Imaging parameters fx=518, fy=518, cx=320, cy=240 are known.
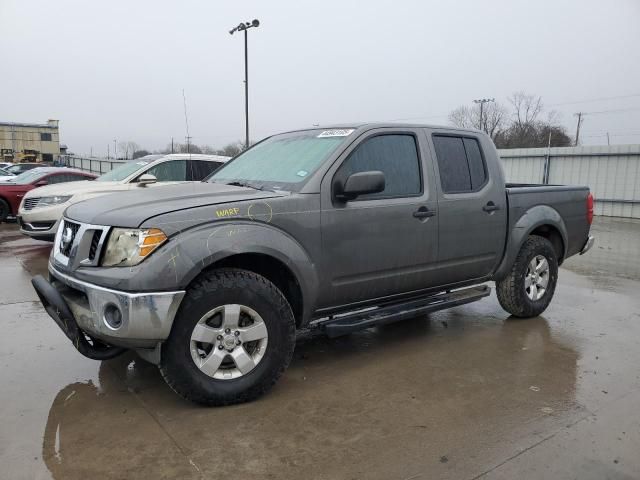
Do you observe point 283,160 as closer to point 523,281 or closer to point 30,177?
point 523,281

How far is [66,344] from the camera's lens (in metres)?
4.38

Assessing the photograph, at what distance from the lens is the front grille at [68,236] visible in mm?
3393

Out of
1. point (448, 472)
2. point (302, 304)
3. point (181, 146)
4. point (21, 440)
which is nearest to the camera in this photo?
point (448, 472)

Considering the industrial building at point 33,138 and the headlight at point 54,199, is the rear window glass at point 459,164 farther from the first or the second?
the industrial building at point 33,138

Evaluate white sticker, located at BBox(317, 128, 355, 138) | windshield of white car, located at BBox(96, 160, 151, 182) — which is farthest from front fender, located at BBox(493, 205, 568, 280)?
windshield of white car, located at BBox(96, 160, 151, 182)

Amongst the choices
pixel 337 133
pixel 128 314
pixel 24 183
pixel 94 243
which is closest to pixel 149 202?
pixel 94 243

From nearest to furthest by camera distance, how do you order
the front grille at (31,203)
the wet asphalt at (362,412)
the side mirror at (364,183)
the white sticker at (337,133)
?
the wet asphalt at (362,412) → the side mirror at (364,183) → the white sticker at (337,133) → the front grille at (31,203)

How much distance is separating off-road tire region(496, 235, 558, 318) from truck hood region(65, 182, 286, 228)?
276 cm

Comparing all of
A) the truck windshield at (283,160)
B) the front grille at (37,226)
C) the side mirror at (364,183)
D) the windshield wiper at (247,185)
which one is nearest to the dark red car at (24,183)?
the front grille at (37,226)

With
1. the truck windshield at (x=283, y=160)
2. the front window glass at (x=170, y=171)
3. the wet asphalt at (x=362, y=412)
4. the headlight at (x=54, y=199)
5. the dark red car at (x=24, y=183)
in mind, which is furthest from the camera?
the dark red car at (x=24, y=183)

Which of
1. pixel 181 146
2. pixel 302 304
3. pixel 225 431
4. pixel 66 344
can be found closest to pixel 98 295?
pixel 225 431

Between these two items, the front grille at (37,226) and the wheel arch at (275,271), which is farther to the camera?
the front grille at (37,226)

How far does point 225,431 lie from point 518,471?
1.60 metres

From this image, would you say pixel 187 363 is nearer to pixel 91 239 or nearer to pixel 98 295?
pixel 98 295
